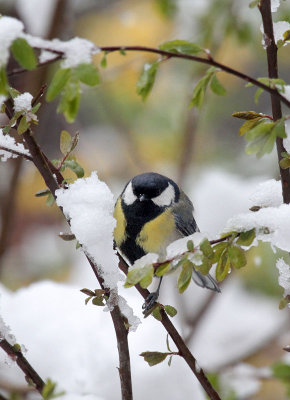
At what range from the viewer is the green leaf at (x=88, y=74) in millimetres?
480

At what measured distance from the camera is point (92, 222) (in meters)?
0.62

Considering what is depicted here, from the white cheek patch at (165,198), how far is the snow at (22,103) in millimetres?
698

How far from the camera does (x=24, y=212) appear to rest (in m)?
2.54

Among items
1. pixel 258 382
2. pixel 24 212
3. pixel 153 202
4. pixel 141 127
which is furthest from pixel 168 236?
pixel 24 212

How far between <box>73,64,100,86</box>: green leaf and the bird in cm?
73

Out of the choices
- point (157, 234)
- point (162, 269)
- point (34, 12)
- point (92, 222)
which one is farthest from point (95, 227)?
point (34, 12)

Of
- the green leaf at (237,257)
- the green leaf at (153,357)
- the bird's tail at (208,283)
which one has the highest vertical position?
the green leaf at (237,257)

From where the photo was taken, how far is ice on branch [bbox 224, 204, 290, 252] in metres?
0.59

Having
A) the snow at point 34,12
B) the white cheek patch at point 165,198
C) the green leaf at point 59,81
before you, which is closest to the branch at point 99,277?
the green leaf at point 59,81

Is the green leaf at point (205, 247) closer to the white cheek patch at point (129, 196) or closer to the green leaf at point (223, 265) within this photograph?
the green leaf at point (223, 265)

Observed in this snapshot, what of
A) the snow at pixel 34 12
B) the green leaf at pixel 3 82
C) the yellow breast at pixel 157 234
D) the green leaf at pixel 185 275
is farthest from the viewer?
the snow at pixel 34 12

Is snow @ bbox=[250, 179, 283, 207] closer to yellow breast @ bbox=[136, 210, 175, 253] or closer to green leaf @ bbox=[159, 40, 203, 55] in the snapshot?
green leaf @ bbox=[159, 40, 203, 55]

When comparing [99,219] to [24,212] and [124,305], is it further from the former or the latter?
[24,212]

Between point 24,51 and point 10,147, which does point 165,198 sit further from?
point 24,51
